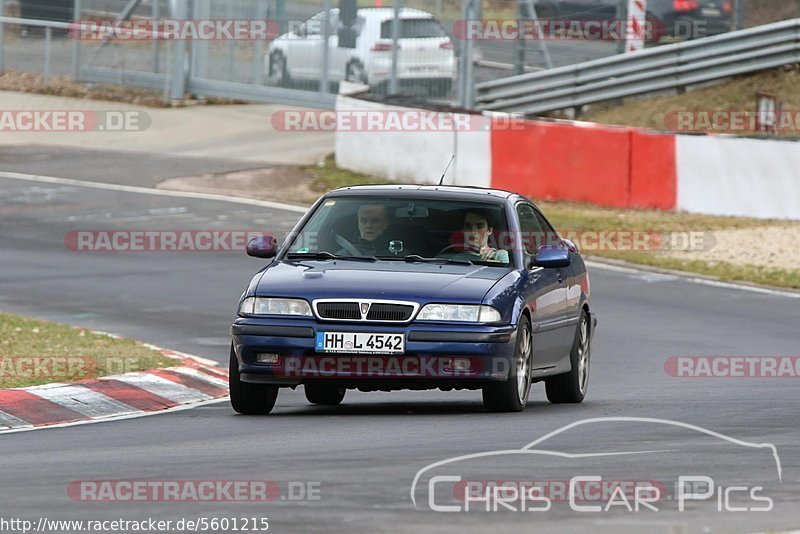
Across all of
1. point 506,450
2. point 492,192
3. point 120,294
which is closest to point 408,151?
point 120,294

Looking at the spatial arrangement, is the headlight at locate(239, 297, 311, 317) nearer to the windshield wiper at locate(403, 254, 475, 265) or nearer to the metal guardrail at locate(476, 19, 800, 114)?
the windshield wiper at locate(403, 254, 475, 265)

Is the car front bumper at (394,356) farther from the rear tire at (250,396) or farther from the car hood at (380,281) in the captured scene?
the rear tire at (250,396)

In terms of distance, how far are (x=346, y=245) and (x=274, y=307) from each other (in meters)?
0.96

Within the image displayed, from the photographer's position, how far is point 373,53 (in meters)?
32.8

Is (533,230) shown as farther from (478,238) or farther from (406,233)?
(406,233)

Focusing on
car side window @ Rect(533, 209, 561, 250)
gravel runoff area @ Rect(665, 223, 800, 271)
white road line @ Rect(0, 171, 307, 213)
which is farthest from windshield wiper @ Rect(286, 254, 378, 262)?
white road line @ Rect(0, 171, 307, 213)

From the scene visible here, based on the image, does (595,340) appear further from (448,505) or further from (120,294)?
(448,505)

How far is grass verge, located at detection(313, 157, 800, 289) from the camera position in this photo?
2148 centimetres

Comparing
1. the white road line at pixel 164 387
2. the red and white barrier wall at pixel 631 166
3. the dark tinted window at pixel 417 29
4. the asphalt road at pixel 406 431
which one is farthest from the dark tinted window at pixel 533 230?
the dark tinted window at pixel 417 29

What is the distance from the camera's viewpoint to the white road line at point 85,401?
11.5 meters

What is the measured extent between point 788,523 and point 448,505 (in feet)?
4.44

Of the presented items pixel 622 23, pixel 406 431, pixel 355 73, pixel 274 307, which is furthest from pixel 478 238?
pixel 355 73

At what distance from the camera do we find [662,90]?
31.5m

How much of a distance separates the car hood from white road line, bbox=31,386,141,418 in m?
1.47
